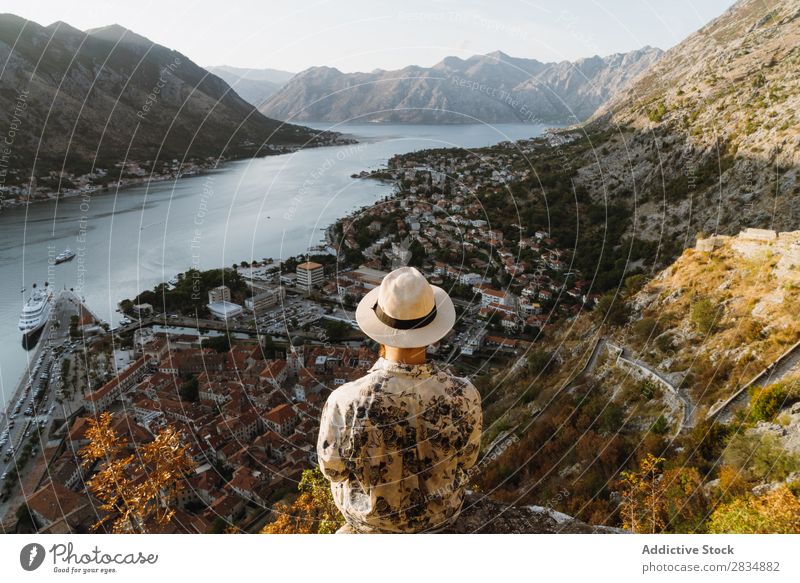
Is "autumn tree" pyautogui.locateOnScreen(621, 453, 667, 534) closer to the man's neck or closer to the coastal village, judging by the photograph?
the man's neck

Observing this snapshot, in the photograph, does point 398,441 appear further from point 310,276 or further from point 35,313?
point 35,313

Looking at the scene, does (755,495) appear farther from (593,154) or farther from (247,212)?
(247,212)

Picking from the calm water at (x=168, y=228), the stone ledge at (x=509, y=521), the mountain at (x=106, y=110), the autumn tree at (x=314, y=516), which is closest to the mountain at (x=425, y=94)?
the calm water at (x=168, y=228)

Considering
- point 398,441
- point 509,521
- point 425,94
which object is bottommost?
point 509,521

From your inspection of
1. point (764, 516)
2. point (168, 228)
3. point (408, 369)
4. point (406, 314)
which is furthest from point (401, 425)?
point (168, 228)

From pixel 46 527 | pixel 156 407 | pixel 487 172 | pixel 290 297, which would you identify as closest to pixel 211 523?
pixel 46 527

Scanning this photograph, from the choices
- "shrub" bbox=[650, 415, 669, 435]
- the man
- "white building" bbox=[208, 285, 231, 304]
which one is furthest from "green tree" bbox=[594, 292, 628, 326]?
"white building" bbox=[208, 285, 231, 304]

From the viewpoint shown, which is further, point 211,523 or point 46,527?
point 211,523
